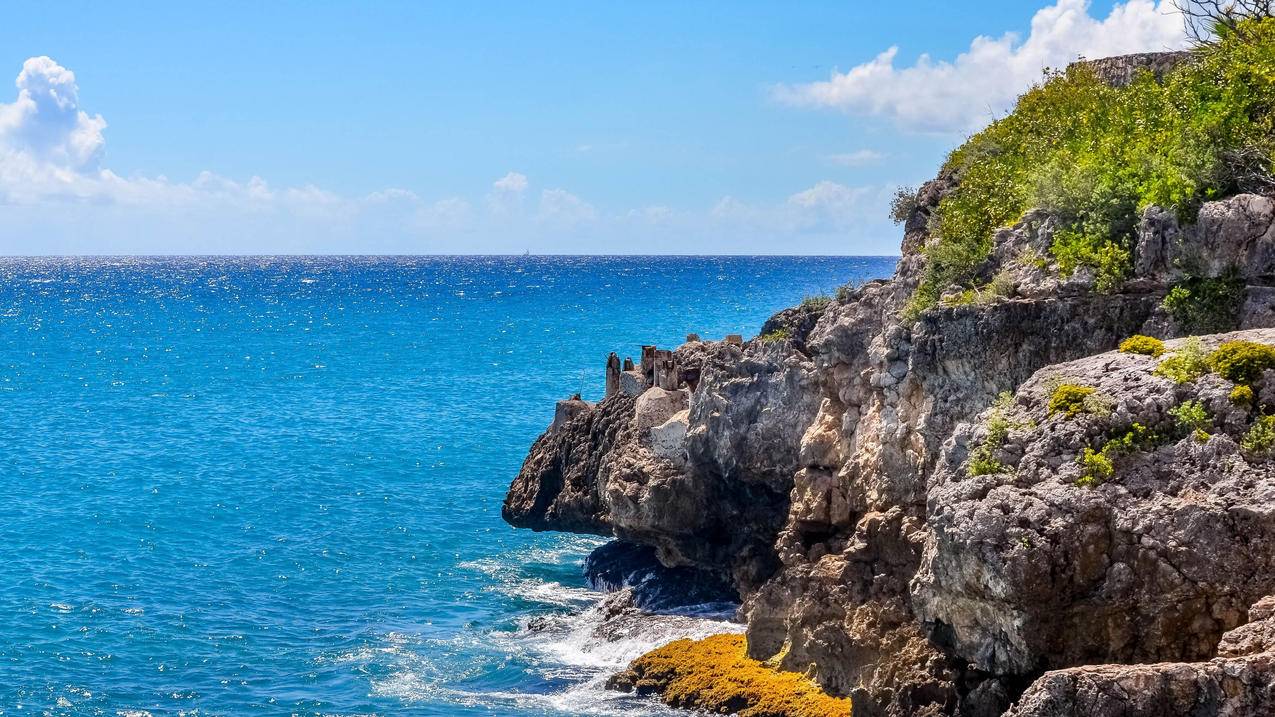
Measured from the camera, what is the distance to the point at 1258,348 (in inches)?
712

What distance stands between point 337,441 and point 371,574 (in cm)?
2564

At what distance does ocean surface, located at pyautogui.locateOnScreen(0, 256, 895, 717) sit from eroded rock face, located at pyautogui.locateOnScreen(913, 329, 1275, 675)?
1417 cm

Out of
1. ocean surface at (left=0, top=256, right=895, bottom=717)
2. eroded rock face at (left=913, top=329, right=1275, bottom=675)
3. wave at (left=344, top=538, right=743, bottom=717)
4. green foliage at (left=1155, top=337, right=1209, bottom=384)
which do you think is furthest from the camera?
ocean surface at (left=0, top=256, right=895, bottom=717)

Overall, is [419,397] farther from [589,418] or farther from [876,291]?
[876,291]

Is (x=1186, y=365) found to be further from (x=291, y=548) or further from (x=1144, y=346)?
(x=291, y=548)

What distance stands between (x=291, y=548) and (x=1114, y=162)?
109 feet

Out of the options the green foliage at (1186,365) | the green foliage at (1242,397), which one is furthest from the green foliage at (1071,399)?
the green foliage at (1242,397)

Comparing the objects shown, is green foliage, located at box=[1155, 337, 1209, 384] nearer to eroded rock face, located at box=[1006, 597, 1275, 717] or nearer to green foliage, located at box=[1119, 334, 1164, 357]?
green foliage, located at box=[1119, 334, 1164, 357]

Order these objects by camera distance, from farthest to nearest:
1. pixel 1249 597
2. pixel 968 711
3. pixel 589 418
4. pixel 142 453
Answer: pixel 142 453 → pixel 589 418 → pixel 968 711 → pixel 1249 597

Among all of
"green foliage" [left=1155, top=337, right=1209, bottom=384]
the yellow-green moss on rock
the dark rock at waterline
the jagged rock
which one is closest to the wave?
the dark rock at waterline

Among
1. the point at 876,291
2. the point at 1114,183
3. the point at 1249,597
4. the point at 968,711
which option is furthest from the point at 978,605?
the point at 876,291

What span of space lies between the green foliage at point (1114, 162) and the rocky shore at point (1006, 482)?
569mm

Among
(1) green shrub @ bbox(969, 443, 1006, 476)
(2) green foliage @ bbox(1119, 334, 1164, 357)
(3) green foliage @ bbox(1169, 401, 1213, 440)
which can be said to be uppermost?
(2) green foliage @ bbox(1119, 334, 1164, 357)

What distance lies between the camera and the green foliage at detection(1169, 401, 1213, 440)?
1773 cm
